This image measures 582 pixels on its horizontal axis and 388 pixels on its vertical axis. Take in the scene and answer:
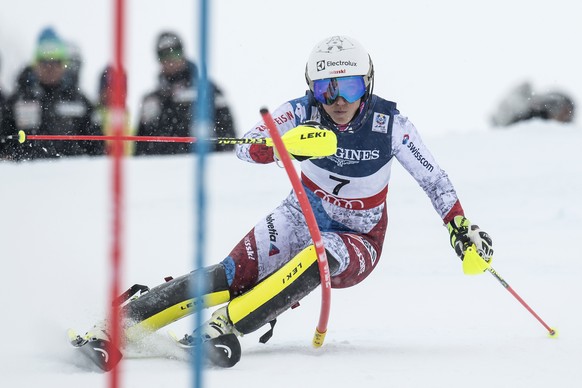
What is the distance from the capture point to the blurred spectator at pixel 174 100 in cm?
850

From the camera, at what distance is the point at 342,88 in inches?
176

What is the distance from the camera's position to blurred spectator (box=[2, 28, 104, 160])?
891cm

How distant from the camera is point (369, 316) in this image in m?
5.45

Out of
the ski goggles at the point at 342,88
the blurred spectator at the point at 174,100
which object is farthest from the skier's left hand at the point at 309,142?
the blurred spectator at the point at 174,100

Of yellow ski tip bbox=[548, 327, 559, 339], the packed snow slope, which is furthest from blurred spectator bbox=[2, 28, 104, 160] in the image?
yellow ski tip bbox=[548, 327, 559, 339]

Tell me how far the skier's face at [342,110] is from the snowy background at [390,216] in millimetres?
1063

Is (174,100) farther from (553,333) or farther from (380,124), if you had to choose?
(553,333)

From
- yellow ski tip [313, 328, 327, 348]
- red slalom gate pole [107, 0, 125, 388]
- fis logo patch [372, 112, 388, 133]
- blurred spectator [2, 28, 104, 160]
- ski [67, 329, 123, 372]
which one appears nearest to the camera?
red slalom gate pole [107, 0, 125, 388]

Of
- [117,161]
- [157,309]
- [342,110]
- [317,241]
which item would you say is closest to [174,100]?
[342,110]

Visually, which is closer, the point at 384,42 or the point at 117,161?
the point at 117,161

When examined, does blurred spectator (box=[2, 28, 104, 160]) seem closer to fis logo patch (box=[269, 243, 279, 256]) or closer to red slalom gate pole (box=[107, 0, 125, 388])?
fis logo patch (box=[269, 243, 279, 256])

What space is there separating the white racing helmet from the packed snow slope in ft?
4.14

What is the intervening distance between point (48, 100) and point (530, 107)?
6783mm

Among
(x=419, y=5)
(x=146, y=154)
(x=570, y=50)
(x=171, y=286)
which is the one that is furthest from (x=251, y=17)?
(x=171, y=286)
